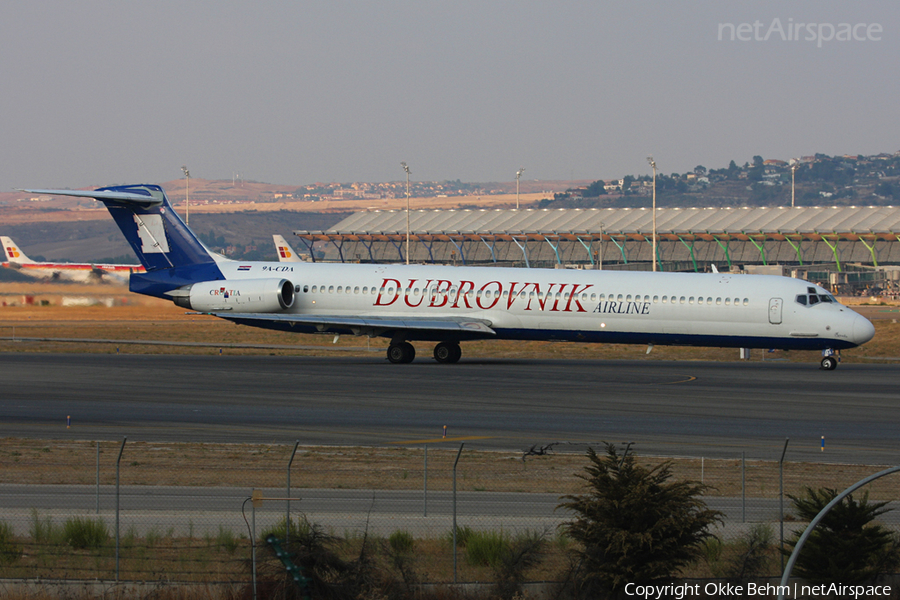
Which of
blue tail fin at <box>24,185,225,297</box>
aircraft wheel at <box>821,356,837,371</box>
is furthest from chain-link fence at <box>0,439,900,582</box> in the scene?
blue tail fin at <box>24,185,225,297</box>

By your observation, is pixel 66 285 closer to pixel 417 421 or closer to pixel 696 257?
pixel 417 421

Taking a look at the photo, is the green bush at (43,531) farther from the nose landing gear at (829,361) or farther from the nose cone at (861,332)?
→ the nose landing gear at (829,361)

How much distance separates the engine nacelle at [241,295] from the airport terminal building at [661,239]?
2822 inches

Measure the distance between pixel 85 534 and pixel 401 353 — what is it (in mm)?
26949

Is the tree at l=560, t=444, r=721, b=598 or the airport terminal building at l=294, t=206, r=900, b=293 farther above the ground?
the airport terminal building at l=294, t=206, r=900, b=293

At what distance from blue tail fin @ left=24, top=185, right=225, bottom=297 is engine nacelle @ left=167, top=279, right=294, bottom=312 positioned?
3.64ft

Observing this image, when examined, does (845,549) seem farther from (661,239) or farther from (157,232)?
(661,239)

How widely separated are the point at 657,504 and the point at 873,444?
12042mm

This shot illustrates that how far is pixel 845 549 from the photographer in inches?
479

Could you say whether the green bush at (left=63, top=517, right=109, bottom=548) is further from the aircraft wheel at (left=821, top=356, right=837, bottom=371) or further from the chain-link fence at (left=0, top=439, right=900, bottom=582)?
the aircraft wheel at (left=821, top=356, right=837, bottom=371)

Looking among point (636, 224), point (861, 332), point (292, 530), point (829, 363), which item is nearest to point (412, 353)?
point (829, 363)

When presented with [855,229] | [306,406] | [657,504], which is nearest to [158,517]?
[657,504]

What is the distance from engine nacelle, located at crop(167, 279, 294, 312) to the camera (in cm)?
4084

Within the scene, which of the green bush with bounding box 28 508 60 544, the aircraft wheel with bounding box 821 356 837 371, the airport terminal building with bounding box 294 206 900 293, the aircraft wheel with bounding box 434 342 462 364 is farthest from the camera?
the airport terminal building with bounding box 294 206 900 293
